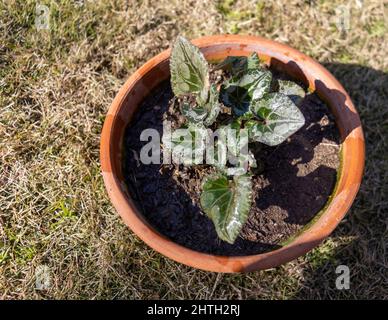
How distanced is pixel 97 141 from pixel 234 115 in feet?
2.44

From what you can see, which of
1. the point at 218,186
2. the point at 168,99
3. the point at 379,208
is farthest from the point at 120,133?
the point at 379,208

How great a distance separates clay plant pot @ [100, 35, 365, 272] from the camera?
166cm

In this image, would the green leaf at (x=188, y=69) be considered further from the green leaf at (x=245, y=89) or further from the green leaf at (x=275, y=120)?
the green leaf at (x=275, y=120)

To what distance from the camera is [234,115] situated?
5.47 feet

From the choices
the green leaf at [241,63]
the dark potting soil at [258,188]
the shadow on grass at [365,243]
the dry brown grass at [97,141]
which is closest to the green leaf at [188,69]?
the green leaf at [241,63]

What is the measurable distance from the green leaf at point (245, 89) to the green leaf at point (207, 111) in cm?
8

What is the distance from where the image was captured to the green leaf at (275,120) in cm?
149

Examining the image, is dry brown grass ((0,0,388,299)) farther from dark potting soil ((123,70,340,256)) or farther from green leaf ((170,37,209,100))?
green leaf ((170,37,209,100))

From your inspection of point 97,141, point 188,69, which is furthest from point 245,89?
point 97,141

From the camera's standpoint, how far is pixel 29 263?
78.4 inches

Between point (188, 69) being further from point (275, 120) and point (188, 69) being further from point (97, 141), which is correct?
point (97, 141)

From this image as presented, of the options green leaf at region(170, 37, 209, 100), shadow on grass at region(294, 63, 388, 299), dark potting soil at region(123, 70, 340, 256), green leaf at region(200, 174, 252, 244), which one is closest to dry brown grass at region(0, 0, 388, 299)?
shadow on grass at region(294, 63, 388, 299)

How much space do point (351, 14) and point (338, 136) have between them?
911mm
